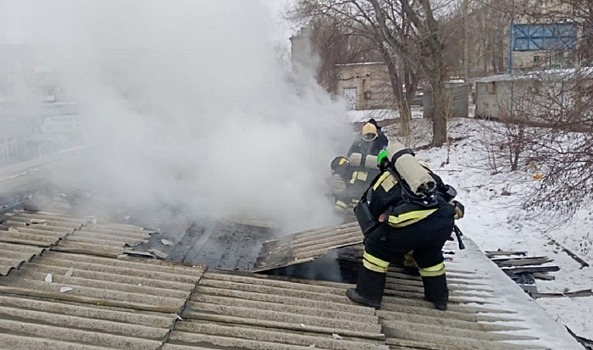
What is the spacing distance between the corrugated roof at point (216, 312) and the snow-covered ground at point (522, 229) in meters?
3.20

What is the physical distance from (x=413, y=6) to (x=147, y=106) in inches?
634

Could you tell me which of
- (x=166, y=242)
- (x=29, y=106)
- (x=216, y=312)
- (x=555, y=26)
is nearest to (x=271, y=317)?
(x=216, y=312)

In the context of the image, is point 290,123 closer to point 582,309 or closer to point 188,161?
point 188,161

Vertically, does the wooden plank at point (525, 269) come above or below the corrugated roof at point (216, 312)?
below

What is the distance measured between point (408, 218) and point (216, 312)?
1291 mm

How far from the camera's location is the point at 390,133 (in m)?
20.1

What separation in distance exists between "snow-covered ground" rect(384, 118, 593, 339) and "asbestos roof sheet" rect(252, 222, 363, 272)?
337 centimetres

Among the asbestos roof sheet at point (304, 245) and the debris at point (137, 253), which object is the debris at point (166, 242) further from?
the asbestos roof sheet at point (304, 245)

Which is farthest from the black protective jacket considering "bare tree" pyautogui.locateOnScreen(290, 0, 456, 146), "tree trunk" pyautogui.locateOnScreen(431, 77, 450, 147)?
"tree trunk" pyautogui.locateOnScreen(431, 77, 450, 147)

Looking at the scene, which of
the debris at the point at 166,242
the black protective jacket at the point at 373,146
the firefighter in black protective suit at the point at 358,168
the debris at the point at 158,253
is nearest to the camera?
the debris at the point at 158,253

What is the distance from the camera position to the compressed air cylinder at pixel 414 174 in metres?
3.13

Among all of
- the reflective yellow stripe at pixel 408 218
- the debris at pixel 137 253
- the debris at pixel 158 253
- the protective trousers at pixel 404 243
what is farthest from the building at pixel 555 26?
the debris at pixel 137 253

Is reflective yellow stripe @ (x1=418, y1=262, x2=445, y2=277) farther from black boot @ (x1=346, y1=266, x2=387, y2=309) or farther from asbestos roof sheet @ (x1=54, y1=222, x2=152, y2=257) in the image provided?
asbestos roof sheet @ (x1=54, y1=222, x2=152, y2=257)

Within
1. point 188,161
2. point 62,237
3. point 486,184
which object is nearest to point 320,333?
point 62,237
